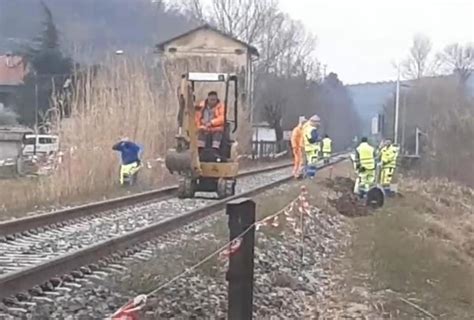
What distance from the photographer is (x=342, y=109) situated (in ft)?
448

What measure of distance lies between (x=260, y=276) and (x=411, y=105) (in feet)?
312

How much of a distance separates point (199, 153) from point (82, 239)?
6269 millimetres

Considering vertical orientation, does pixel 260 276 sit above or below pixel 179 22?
below

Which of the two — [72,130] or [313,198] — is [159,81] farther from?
[313,198]

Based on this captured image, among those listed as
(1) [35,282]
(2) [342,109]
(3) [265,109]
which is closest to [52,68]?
(3) [265,109]

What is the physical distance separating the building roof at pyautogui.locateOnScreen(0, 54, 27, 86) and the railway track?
4977 centimetres

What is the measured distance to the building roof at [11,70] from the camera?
6914 centimetres

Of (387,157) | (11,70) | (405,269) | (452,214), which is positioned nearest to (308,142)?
(387,157)

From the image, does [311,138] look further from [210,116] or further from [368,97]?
[368,97]

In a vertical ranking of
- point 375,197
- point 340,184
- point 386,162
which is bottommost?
point 340,184

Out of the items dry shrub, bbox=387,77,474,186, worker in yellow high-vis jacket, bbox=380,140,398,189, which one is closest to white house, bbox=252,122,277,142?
dry shrub, bbox=387,77,474,186

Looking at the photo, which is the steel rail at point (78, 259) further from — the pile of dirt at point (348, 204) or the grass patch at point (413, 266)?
the pile of dirt at point (348, 204)

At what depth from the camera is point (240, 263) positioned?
684 centimetres

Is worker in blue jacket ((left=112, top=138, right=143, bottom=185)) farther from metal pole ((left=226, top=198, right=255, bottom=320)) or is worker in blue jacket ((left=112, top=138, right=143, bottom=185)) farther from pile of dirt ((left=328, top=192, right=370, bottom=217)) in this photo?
metal pole ((left=226, top=198, right=255, bottom=320))
